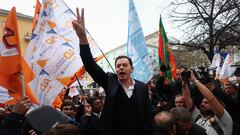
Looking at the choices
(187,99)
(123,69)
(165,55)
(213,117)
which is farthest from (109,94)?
(165,55)

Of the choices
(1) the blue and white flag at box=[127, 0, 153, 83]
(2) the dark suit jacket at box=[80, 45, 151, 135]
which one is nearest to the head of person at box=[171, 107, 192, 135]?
(2) the dark suit jacket at box=[80, 45, 151, 135]

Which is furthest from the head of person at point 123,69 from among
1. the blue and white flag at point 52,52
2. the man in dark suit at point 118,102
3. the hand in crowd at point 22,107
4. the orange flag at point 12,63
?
the blue and white flag at point 52,52

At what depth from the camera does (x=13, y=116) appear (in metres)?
2.59

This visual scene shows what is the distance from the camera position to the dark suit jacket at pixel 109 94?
3275mm

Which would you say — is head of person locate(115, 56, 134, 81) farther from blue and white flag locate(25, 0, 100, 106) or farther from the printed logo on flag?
blue and white flag locate(25, 0, 100, 106)

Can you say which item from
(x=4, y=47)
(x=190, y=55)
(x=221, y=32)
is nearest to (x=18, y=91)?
(x=4, y=47)

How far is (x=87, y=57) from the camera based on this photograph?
3320 millimetres

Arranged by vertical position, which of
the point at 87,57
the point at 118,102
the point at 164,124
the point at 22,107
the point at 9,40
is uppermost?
the point at 9,40

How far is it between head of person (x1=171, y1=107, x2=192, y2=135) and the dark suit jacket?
0.27 metres

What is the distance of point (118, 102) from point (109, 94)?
0.12m

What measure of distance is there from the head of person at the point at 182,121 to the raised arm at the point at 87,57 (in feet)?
2.59

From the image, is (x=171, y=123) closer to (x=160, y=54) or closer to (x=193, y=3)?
(x=160, y=54)

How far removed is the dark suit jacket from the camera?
10.7 ft

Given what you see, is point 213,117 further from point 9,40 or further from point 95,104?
point 9,40
